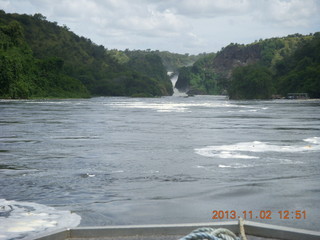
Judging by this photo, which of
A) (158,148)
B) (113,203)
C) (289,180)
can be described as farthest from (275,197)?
(158,148)

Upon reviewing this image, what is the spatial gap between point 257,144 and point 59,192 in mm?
10617

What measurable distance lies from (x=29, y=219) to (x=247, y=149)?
10.9 m

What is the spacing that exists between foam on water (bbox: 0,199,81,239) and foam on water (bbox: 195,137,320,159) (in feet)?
26.2

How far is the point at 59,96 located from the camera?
534ft

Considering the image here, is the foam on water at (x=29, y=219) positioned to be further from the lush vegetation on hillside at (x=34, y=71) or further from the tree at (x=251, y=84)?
the tree at (x=251, y=84)

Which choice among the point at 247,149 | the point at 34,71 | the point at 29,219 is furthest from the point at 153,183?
the point at 34,71

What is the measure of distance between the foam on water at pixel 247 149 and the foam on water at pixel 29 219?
315 inches

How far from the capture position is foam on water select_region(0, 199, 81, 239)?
22.6 feet

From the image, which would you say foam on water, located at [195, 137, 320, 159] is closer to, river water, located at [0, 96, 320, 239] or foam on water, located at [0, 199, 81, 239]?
river water, located at [0, 96, 320, 239]

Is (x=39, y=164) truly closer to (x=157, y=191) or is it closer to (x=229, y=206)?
(x=157, y=191)

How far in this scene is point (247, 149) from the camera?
17.3 m

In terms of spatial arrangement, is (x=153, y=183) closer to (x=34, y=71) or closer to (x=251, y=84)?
(x=251, y=84)

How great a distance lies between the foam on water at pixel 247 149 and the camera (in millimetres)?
15935

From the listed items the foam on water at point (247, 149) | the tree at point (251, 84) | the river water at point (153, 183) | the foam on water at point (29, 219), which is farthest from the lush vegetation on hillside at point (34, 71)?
the foam on water at point (29, 219)
